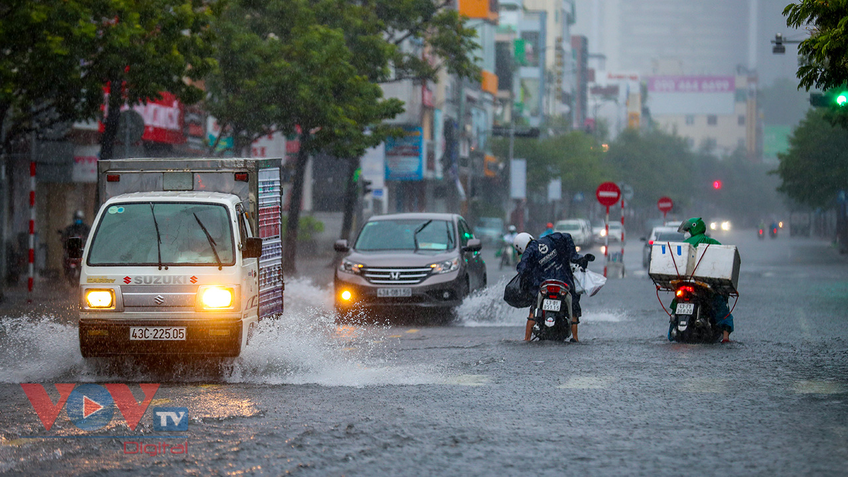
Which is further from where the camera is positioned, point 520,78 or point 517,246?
point 520,78

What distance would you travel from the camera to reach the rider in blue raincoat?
12.8 metres

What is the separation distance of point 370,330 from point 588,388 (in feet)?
19.4

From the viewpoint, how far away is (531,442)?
691 cm

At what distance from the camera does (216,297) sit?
988 centimetres

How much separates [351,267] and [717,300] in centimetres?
546

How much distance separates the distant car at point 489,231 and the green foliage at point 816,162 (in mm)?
14409

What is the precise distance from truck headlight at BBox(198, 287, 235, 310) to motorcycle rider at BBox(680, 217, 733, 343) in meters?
5.38

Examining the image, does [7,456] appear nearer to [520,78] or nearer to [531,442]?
[531,442]

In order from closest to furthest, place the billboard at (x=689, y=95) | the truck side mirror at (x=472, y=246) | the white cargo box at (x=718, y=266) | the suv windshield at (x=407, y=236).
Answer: the white cargo box at (x=718, y=266), the truck side mirror at (x=472, y=246), the suv windshield at (x=407, y=236), the billboard at (x=689, y=95)

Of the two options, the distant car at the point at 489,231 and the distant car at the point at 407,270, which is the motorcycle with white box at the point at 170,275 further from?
the distant car at the point at 489,231

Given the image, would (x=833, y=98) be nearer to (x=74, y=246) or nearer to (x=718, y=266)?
(x=718, y=266)

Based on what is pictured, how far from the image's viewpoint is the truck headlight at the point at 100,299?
32.2ft

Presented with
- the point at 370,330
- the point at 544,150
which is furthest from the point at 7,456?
the point at 544,150

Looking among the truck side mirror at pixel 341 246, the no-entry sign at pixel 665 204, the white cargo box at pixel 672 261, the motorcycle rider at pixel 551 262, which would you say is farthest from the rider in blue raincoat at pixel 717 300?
the no-entry sign at pixel 665 204
